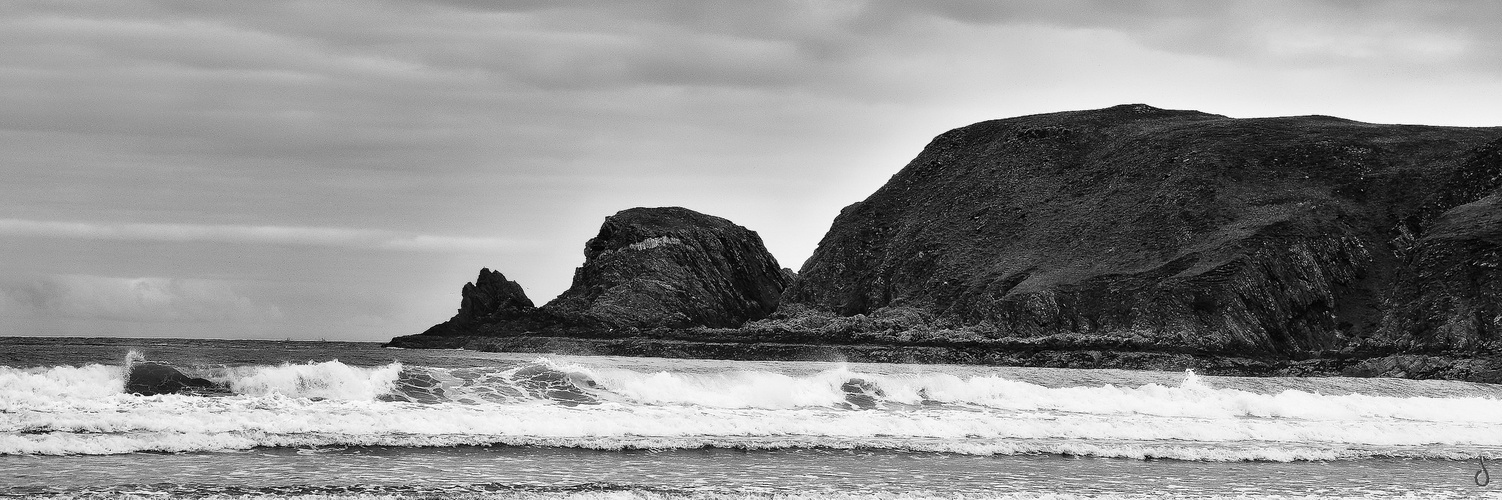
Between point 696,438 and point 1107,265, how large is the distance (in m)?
67.2

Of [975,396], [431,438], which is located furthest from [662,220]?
[431,438]

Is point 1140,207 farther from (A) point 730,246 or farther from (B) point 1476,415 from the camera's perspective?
(B) point 1476,415

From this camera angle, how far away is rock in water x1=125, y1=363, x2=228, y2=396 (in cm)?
3028

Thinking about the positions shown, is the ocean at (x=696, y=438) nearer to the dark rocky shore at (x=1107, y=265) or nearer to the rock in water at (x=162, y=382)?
the rock in water at (x=162, y=382)

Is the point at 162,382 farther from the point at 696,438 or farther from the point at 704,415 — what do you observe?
the point at 696,438

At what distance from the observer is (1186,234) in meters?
90.6

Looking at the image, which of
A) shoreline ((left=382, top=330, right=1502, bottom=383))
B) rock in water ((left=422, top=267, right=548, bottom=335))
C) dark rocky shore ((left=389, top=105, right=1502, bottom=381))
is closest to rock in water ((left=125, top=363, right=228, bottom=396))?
shoreline ((left=382, top=330, right=1502, bottom=383))

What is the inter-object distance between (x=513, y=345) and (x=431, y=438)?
77.7m

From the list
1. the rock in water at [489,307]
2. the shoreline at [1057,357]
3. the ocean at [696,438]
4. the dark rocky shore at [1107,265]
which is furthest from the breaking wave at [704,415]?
the rock in water at [489,307]

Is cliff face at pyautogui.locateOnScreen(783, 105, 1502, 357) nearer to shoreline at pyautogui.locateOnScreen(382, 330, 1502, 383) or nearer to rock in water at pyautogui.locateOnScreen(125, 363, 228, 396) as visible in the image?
shoreline at pyautogui.locateOnScreen(382, 330, 1502, 383)

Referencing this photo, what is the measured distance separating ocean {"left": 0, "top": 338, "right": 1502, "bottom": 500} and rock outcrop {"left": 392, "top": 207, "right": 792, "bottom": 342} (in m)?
68.7

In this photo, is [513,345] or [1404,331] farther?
[513,345]

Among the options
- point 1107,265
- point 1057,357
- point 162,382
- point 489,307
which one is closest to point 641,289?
point 489,307

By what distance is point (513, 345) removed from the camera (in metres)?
102
